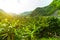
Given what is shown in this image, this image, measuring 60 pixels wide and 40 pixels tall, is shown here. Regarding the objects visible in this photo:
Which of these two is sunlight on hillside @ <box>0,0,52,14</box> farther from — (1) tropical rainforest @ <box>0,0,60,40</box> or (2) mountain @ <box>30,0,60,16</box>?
(1) tropical rainforest @ <box>0,0,60,40</box>

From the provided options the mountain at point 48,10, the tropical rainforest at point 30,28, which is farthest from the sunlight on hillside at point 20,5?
the tropical rainforest at point 30,28

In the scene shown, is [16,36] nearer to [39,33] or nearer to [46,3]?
[39,33]

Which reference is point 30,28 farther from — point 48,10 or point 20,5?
point 20,5

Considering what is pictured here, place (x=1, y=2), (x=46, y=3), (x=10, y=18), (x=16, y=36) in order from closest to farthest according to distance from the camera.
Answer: (x=16, y=36)
(x=10, y=18)
(x=1, y=2)
(x=46, y=3)

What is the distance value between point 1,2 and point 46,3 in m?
0.77

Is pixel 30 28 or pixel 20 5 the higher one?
pixel 20 5

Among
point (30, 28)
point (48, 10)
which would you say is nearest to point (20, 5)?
point (48, 10)

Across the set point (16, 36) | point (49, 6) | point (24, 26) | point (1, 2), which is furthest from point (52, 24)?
point (1, 2)

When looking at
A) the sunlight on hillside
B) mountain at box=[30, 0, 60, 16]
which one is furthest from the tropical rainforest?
the sunlight on hillside

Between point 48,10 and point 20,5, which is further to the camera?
point 20,5

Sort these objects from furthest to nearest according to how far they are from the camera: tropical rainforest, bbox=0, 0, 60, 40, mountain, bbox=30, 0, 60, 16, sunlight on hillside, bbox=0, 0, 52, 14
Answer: sunlight on hillside, bbox=0, 0, 52, 14
mountain, bbox=30, 0, 60, 16
tropical rainforest, bbox=0, 0, 60, 40

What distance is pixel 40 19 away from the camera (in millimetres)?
2773

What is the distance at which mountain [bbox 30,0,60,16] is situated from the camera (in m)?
3.15

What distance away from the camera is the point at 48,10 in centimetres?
326
